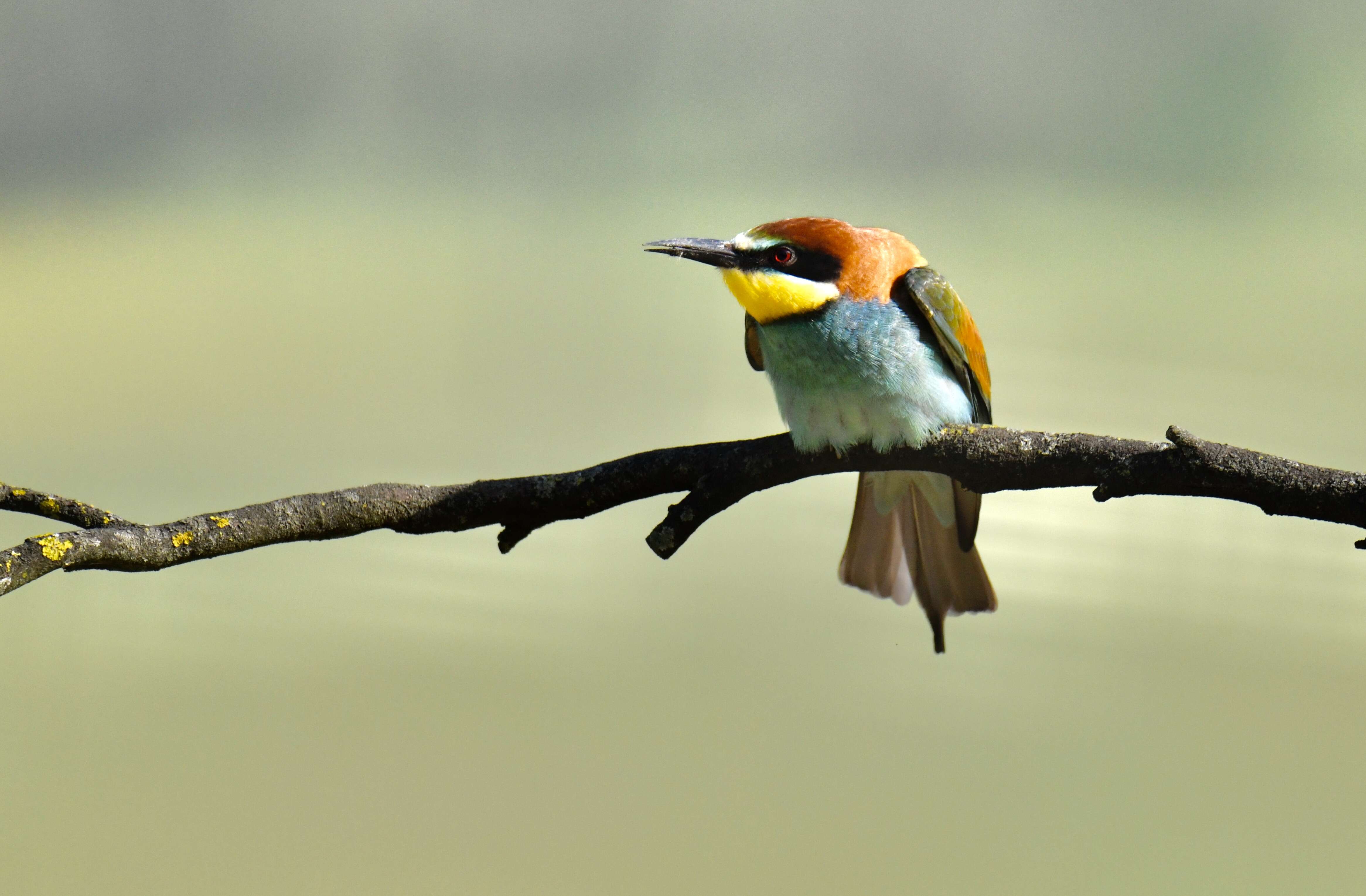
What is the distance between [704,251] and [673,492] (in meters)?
0.34

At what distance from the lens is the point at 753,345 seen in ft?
5.25

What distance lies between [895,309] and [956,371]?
0.14m

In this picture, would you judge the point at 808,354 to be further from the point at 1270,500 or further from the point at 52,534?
the point at 52,534

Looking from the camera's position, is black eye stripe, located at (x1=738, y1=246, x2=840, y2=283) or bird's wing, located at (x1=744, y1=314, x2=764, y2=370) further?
bird's wing, located at (x1=744, y1=314, x2=764, y2=370)

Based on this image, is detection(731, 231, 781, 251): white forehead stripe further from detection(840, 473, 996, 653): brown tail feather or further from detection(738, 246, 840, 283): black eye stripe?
detection(840, 473, 996, 653): brown tail feather

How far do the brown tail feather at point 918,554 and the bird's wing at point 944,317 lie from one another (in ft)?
0.67

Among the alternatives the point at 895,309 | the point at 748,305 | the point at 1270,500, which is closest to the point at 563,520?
the point at 748,305

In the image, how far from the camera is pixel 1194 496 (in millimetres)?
1124

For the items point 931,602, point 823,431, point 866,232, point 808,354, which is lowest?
point 931,602

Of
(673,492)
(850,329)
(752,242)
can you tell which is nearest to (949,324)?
(850,329)

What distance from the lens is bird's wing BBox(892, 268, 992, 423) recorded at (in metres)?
1.39

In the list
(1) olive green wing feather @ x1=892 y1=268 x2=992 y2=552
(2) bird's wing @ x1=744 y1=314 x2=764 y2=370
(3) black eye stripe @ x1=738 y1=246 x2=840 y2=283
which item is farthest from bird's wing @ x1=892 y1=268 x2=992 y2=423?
(2) bird's wing @ x1=744 y1=314 x2=764 y2=370

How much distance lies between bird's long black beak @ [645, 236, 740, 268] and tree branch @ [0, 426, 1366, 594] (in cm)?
25

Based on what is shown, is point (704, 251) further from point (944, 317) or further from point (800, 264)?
point (944, 317)
